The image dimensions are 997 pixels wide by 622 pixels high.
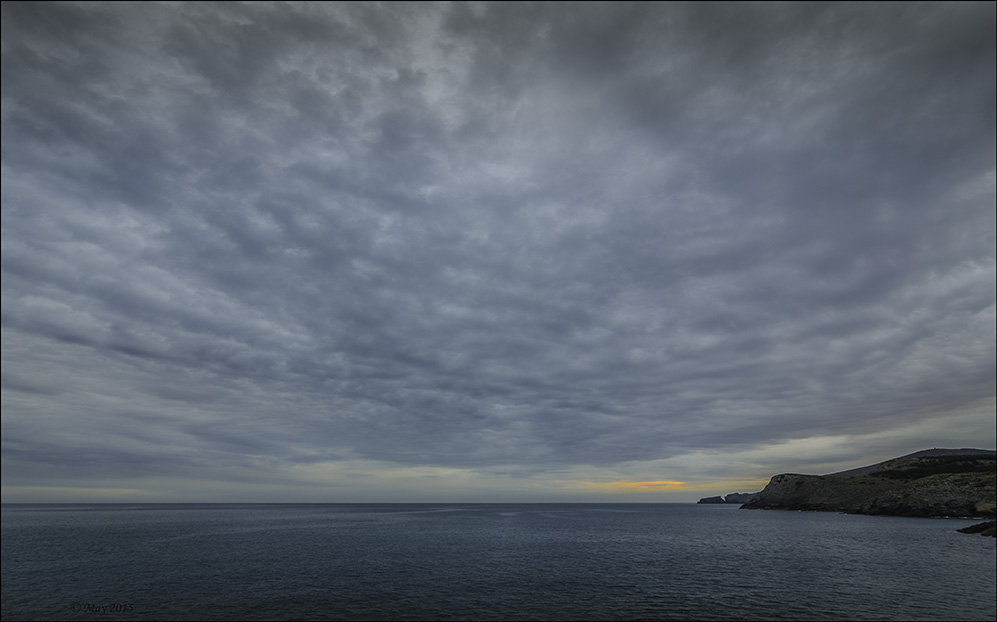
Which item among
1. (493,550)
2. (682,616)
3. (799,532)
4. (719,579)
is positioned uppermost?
(682,616)

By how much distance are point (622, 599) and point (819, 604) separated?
19.8 metres

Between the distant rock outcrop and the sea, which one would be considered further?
the distant rock outcrop

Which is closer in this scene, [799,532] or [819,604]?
[819,604]

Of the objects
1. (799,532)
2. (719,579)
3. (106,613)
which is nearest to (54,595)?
(106,613)

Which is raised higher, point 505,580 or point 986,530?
point 505,580

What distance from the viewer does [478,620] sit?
143 ft

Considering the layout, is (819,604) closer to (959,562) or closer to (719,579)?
(719,579)

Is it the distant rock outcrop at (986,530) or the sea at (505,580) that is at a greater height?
the sea at (505,580)

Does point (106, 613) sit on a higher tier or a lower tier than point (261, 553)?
higher

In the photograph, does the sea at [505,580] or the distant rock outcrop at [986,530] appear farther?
the distant rock outcrop at [986,530]

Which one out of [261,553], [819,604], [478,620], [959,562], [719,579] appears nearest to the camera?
[478,620]

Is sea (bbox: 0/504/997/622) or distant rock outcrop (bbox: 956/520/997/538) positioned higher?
sea (bbox: 0/504/997/622)

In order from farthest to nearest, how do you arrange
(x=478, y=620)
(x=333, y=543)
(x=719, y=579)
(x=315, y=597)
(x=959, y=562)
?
(x=333, y=543) < (x=959, y=562) < (x=719, y=579) < (x=315, y=597) < (x=478, y=620)

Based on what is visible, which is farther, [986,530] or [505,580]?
[986,530]
